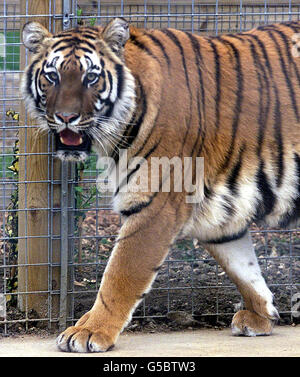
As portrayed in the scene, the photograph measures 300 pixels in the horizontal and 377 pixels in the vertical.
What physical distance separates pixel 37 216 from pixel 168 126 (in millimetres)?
1067

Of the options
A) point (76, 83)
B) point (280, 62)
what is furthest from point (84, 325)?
point (280, 62)

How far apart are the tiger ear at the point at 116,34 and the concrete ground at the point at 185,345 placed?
1501 millimetres

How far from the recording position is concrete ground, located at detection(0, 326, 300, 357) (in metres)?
3.47

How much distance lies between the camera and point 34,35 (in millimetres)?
3605

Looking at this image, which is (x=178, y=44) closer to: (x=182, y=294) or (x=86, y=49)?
(x=86, y=49)

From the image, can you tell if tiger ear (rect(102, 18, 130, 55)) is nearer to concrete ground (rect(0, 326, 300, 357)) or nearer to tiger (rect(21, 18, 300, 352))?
tiger (rect(21, 18, 300, 352))

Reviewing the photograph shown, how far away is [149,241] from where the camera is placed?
3.47m

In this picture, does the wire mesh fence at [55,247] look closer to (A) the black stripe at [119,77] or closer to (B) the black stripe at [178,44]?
(B) the black stripe at [178,44]

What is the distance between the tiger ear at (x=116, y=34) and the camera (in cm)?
350

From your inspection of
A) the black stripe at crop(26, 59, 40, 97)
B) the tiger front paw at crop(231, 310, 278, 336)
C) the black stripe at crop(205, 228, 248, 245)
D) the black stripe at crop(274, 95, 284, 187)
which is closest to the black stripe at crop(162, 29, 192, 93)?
the black stripe at crop(274, 95, 284, 187)
